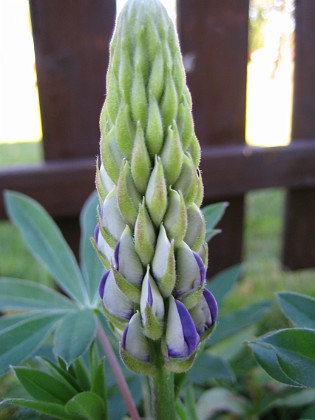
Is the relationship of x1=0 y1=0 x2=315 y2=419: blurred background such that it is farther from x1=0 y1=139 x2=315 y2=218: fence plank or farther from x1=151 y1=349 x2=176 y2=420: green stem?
x1=151 y1=349 x2=176 y2=420: green stem

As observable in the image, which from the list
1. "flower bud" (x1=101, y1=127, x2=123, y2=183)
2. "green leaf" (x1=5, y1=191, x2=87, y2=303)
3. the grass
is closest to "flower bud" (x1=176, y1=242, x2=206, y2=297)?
"flower bud" (x1=101, y1=127, x2=123, y2=183)

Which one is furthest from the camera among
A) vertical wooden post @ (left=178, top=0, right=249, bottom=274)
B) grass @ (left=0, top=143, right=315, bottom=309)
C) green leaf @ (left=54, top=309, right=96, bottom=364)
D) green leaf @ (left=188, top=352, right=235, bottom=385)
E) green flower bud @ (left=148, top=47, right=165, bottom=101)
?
grass @ (left=0, top=143, right=315, bottom=309)

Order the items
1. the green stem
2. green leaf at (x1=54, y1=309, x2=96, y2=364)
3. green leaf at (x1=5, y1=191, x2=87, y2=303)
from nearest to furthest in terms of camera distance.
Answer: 1. the green stem
2. green leaf at (x1=54, y1=309, x2=96, y2=364)
3. green leaf at (x1=5, y1=191, x2=87, y2=303)

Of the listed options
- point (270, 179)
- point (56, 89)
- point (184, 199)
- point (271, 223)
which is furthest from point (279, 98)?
point (184, 199)

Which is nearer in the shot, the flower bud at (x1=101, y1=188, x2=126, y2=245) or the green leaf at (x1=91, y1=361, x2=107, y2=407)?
the flower bud at (x1=101, y1=188, x2=126, y2=245)

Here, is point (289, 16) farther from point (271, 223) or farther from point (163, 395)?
point (163, 395)

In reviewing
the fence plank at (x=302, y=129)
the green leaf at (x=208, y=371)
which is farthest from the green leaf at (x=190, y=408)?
the fence plank at (x=302, y=129)
